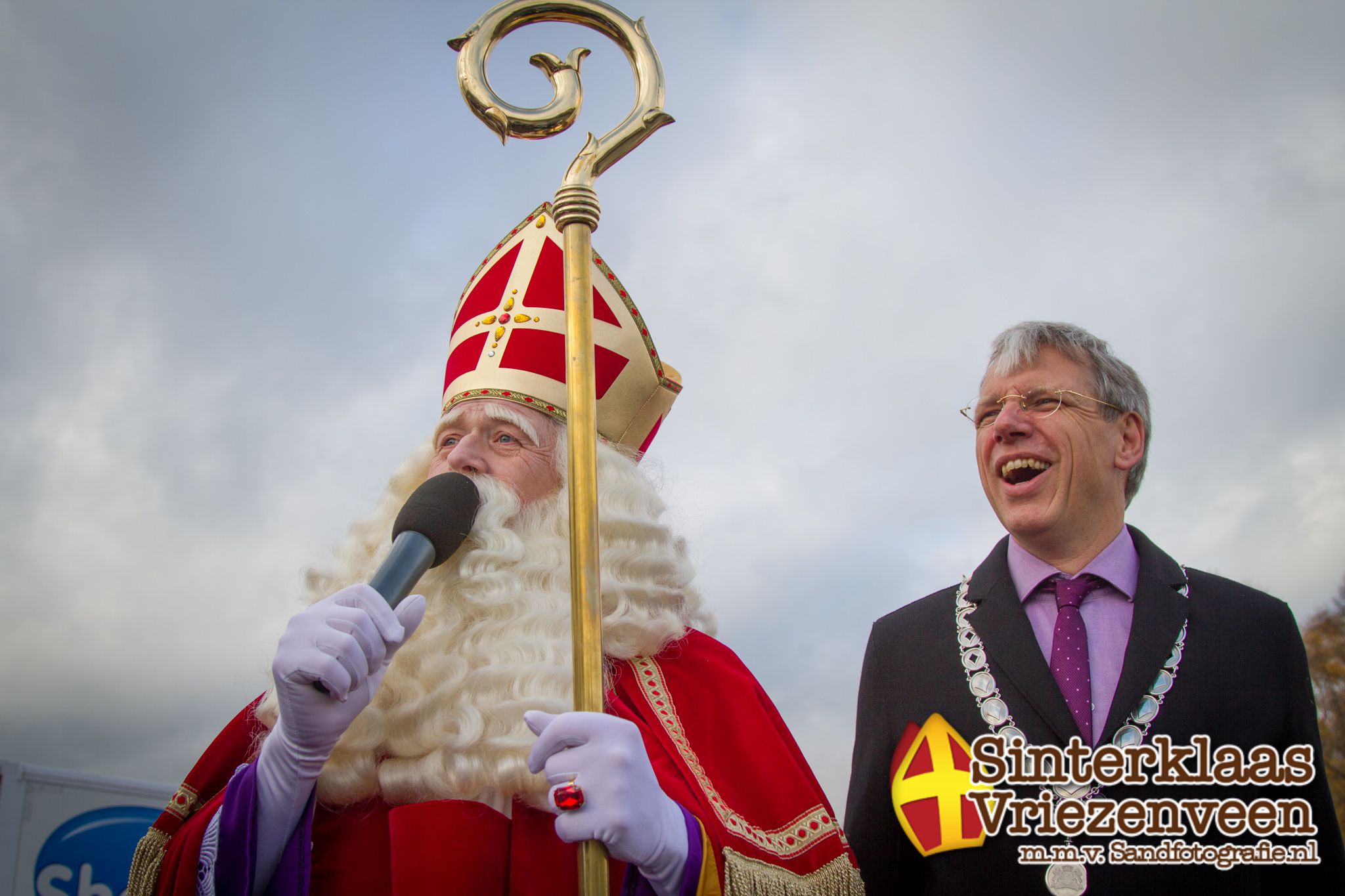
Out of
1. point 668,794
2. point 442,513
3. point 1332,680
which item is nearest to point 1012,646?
point 668,794

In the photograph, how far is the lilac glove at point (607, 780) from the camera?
7.46 ft

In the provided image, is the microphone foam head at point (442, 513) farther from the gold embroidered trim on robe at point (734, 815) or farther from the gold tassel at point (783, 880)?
the gold tassel at point (783, 880)

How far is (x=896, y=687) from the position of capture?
10.9ft

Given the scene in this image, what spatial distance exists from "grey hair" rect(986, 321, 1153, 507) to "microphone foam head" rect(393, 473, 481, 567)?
1.61m

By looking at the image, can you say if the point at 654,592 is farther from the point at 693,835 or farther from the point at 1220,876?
the point at 1220,876

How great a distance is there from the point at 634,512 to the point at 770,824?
3.37 feet

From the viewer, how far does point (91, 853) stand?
18.0 ft

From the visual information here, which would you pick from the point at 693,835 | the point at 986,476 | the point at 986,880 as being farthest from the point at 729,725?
the point at 986,476

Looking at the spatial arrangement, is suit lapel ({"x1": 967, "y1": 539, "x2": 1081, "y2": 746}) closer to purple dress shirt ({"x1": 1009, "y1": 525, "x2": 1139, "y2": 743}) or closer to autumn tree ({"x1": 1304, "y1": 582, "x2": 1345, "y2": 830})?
purple dress shirt ({"x1": 1009, "y1": 525, "x2": 1139, "y2": 743})

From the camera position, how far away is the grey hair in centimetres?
318

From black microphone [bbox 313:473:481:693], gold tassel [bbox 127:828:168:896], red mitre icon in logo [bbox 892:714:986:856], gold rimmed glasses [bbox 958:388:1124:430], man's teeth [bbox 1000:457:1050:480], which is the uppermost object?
gold rimmed glasses [bbox 958:388:1124:430]

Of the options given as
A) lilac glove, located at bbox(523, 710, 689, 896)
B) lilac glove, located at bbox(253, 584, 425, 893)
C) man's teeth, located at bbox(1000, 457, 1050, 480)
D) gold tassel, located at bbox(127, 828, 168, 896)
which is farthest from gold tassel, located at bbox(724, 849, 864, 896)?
gold tassel, located at bbox(127, 828, 168, 896)

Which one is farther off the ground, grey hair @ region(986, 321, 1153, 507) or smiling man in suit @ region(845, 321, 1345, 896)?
grey hair @ region(986, 321, 1153, 507)

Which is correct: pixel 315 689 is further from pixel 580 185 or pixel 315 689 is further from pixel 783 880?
pixel 580 185
